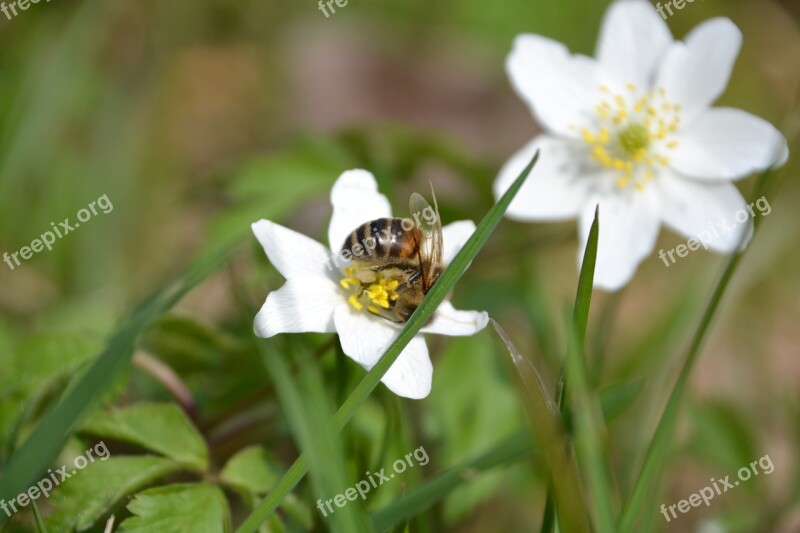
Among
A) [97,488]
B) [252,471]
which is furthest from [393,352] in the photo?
[97,488]

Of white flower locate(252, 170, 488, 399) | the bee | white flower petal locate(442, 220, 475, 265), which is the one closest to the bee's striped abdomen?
the bee

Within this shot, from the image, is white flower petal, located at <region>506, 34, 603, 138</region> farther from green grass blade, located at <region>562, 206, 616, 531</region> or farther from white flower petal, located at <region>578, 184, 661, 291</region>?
green grass blade, located at <region>562, 206, 616, 531</region>

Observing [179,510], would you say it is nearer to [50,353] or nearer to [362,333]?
[362,333]

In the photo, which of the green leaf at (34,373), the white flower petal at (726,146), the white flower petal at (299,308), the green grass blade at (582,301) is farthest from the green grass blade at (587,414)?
the green leaf at (34,373)

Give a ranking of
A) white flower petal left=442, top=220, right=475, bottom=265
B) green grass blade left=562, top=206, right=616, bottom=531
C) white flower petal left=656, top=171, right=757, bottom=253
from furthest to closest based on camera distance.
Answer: white flower petal left=656, top=171, right=757, bottom=253
white flower petal left=442, top=220, right=475, bottom=265
green grass blade left=562, top=206, right=616, bottom=531

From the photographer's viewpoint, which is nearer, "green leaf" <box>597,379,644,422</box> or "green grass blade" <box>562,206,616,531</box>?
"green grass blade" <box>562,206,616,531</box>
